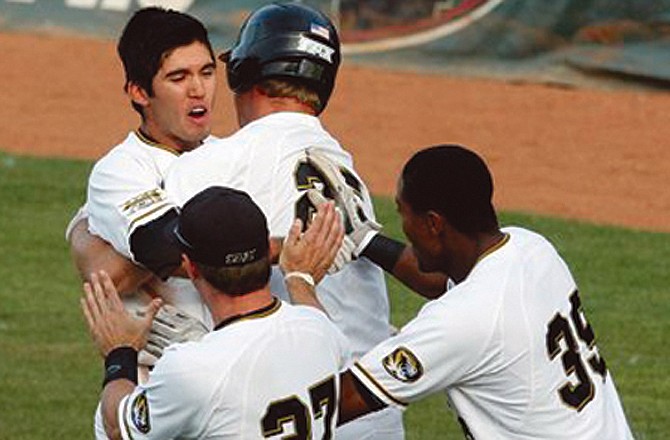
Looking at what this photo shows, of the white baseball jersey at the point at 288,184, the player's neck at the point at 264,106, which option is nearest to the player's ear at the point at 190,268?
the white baseball jersey at the point at 288,184

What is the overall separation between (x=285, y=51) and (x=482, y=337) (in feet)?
3.58

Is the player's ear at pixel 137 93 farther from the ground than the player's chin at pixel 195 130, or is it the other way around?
the player's ear at pixel 137 93

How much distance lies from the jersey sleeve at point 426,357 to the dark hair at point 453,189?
0.91 ft

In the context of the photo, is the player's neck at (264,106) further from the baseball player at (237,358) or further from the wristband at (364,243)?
the baseball player at (237,358)

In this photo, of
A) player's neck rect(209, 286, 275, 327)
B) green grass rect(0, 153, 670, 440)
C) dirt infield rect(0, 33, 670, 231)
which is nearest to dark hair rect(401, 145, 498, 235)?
player's neck rect(209, 286, 275, 327)

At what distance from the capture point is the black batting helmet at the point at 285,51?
626cm

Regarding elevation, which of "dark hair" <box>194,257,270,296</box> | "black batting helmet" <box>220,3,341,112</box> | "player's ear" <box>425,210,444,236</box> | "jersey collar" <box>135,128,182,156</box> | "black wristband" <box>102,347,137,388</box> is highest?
"black batting helmet" <box>220,3,341,112</box>

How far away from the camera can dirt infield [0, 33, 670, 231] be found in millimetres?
17062

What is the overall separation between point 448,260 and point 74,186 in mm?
10406

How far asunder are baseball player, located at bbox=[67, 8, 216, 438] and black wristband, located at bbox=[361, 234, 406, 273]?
1.79 feet

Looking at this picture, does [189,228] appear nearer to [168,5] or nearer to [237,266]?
[237,266]

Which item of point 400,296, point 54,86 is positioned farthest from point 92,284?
point 54,86

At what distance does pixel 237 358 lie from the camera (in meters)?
5.45

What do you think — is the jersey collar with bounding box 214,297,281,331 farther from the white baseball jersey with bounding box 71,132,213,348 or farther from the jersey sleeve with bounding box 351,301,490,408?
the white baseball jersey with bounding box 71,132,213,348
